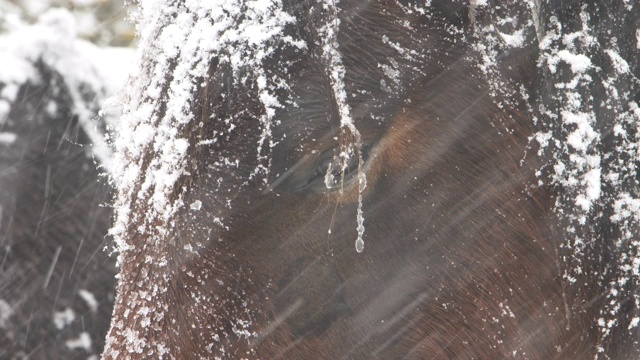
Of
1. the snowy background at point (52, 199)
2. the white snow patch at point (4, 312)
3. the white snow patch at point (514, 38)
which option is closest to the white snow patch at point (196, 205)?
the white snow patch at point (514, 38)

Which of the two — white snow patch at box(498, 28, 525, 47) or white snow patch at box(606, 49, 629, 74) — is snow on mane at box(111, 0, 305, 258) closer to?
white snow patch at box(498, 28, 525, 47)

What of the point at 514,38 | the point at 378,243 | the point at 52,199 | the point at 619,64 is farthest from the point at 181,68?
the point at 52,199

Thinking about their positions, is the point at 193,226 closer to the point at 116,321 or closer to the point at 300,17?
the point at 116,321

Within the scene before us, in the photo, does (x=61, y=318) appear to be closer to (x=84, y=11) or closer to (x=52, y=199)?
(x=52, y=199)

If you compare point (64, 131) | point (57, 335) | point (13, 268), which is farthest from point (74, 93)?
point (57, 335)

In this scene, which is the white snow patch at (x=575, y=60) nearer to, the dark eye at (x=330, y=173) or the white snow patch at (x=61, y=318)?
the dark eye at (x=330, y=173)

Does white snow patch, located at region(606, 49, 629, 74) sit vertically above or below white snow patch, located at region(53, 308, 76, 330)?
below

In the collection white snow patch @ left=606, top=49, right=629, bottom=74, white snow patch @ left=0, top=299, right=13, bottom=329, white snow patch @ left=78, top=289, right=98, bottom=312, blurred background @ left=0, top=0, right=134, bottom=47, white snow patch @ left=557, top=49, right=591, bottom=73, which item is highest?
blurred background @ left=0, top=0, right=134, bottom=47

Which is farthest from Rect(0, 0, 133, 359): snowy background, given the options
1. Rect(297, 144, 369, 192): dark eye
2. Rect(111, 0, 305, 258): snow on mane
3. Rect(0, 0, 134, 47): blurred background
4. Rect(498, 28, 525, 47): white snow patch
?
Rect(498, 28, 525, 47): white snow patch
